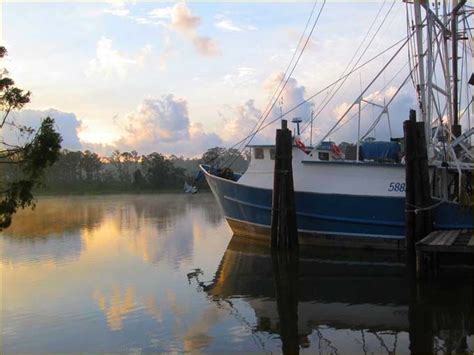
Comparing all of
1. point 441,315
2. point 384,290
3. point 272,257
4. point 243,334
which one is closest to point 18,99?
point 243,334

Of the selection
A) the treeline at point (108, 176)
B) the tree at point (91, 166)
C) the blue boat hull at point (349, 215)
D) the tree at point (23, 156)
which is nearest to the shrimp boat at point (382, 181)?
the blue boat hull at point (349, 215)

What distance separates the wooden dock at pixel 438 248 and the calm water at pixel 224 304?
23.0 inches

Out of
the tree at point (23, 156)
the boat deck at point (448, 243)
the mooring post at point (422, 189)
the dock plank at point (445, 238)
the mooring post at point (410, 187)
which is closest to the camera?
the tree at point (23, 156)

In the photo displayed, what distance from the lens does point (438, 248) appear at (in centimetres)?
1245

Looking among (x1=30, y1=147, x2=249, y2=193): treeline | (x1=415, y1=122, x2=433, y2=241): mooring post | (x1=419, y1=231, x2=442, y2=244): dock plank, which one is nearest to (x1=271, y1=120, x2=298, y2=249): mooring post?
(x1=415, y1=122, x2=433, y2=241): mooring post

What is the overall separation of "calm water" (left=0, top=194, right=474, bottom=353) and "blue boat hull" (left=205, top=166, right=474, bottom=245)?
0.97 meters

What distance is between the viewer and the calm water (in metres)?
9.36

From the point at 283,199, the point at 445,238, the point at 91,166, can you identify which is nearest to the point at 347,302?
the point at 445,238

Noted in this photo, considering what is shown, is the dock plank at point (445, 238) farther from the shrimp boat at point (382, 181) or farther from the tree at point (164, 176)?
the tree at point (164, 176)

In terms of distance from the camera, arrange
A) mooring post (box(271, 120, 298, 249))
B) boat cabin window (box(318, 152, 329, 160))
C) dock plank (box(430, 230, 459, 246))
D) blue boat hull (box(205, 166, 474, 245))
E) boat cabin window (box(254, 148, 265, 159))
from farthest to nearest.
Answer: boat cabin window (box(254, 148, 265, 159))
boat cabin window (box(318, 152, 329, 160))
mooring post (box(271, 120, 298, 249))
blue boat hull (box(205, 166, 474, 245))
dock plank (box(430, 230, 459, 246))

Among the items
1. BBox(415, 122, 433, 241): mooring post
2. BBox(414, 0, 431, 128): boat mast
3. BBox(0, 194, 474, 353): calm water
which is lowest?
BBox(0, 194, 474, 353): calm water

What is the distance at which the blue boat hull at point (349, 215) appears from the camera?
16.3 meters

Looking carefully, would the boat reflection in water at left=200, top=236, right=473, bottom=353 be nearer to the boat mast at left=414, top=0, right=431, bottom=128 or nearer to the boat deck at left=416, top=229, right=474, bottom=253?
the boat deck at left=416, top=229, right=474, bottom=253

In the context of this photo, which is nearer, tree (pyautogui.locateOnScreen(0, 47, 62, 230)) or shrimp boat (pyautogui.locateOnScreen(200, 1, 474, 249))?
tree (pyautogui.locateOnScreen(0, 47, 62, 230))
